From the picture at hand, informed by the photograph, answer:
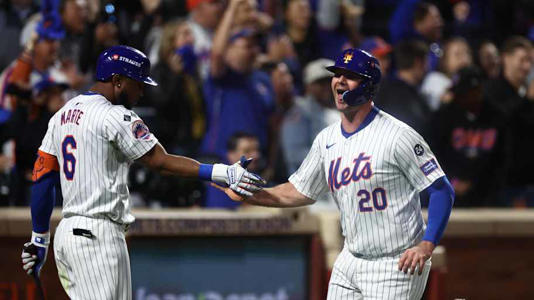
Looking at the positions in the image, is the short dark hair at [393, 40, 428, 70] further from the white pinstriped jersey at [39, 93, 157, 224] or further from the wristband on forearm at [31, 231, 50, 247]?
the wristband on forearm at [31, 231, 50, 247]

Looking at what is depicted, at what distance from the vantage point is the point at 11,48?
28.7 ft

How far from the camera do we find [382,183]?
17.1ft

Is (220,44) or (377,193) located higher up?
(220,44)

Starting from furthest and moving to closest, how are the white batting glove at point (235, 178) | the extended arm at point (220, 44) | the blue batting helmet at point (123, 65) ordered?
the extended arm at point (220, 44) < the white batting glove at point (235, 178) < the blue batting helmet at point (123, 65)

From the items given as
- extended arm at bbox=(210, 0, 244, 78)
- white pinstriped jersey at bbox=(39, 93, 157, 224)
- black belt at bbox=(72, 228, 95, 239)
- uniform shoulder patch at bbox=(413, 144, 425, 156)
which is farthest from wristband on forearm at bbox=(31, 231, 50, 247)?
extended arm at bbox=(210, 0, 244, 78)

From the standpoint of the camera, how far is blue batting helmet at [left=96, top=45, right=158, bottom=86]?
17.3ft

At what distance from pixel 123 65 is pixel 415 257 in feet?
6.73

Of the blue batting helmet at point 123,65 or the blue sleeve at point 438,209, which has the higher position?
the blue batting helmet at point 123,65

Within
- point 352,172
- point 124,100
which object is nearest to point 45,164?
Answer: point 124,100

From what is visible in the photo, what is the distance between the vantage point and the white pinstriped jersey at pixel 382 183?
518cm

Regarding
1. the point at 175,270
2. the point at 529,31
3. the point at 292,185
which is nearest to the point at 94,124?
the point at 292,185

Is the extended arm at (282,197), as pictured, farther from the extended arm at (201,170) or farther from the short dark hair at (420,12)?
the short dark hair at (420,12)

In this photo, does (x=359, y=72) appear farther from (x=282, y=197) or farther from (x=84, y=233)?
(x=84, y=233)

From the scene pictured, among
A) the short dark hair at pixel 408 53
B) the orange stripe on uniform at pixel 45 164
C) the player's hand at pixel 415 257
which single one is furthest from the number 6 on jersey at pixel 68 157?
the short dark hair at pixel 408 53
